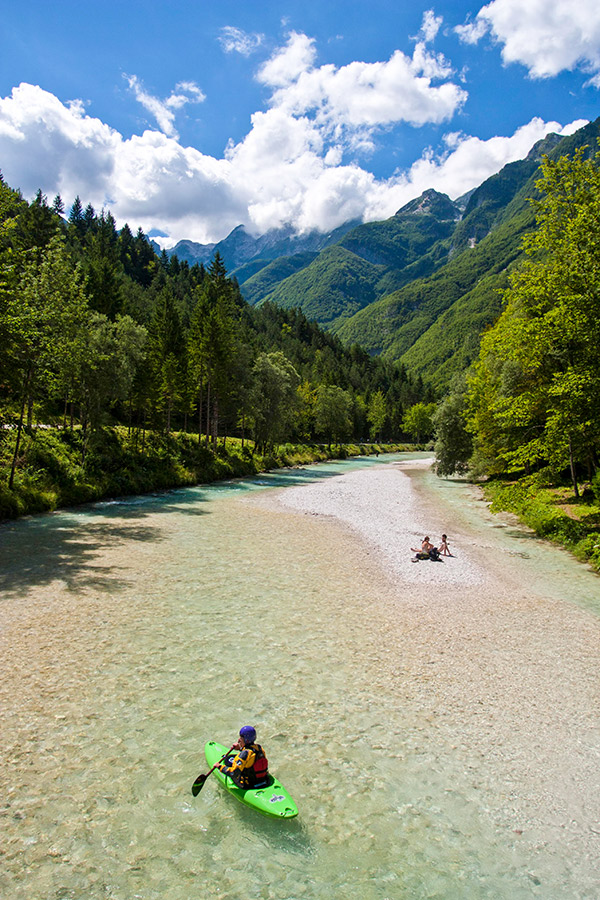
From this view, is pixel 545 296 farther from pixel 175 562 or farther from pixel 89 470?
pixel 89 470

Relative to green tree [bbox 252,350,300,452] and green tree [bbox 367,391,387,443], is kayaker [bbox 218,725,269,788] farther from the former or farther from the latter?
green tree [bbox 367,391,387,443]

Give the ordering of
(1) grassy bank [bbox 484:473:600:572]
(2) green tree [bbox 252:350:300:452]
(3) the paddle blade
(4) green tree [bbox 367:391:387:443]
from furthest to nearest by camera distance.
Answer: (4) green tree [bbox 367:391:387:443], (2) green tree [bbox 252:350:300:452], (1) grassy bank [bbox 484:473:600:572], (3) the paddle blade

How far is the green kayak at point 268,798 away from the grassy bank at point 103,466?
25.3 m

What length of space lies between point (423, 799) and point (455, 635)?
666 centimetres

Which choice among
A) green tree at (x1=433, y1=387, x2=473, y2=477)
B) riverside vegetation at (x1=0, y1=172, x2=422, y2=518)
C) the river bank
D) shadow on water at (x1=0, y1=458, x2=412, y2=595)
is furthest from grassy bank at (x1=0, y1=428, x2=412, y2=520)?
green tree at (x1=433, y1=387, x2=473, y2=477)

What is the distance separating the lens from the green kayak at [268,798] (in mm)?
6691

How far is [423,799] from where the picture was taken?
7.44m

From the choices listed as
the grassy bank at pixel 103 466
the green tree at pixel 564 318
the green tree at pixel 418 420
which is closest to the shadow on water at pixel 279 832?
the green tree at pixel 564 318

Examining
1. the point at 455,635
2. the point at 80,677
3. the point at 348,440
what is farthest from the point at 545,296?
→ the point at 348,440

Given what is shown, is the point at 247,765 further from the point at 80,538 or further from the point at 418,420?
the point at 418,420

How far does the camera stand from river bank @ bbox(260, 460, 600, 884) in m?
7.39

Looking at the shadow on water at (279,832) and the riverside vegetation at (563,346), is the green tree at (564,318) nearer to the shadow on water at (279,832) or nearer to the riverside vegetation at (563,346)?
the riverside vegetation at (563,346)

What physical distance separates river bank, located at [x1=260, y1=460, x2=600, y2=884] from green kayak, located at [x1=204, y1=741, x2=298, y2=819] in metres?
2.70

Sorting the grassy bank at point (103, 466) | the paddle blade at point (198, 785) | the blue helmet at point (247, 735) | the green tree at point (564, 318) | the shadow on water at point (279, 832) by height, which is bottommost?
the shadow on water at point (279, 832)
